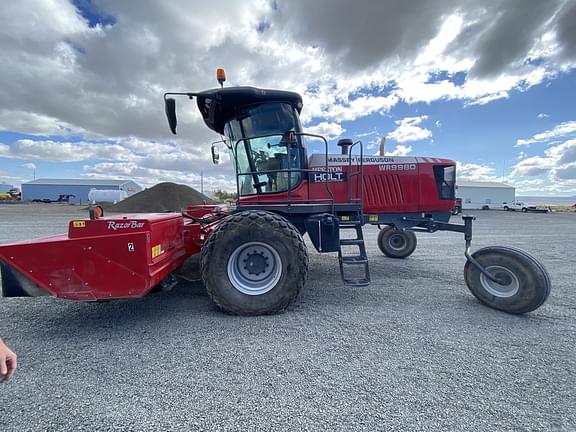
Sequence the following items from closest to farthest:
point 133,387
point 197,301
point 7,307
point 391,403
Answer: point 391,403 → point 133,387 → point 7,307 → point 197,301

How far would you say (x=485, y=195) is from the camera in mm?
48562

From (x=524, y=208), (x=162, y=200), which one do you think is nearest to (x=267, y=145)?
(x=162, y=200)

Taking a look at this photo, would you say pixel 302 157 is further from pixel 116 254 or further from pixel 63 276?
pixel 63 276

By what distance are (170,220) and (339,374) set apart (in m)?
2.68

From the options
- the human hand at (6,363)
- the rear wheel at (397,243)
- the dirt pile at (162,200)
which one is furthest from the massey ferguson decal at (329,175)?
the dirt pile at (162,200)

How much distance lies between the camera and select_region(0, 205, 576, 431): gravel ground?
6.12 feet

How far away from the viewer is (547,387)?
7.09ft

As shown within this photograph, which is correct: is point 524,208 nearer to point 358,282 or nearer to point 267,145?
point 358,282

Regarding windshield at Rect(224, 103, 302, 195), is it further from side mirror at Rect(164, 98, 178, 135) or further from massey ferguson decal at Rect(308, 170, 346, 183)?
side mirror at Rect(164, 98, 178, 135)

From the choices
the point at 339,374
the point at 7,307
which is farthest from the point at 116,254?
the point at 339,374

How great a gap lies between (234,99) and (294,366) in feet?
11.3

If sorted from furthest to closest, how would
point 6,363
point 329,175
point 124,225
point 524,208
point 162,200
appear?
point 524,208
point 162,200
point 329,175
point 124,225
point 6,363

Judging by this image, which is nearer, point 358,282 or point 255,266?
point 255,266

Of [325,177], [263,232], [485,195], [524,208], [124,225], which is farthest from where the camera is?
[485,195]
